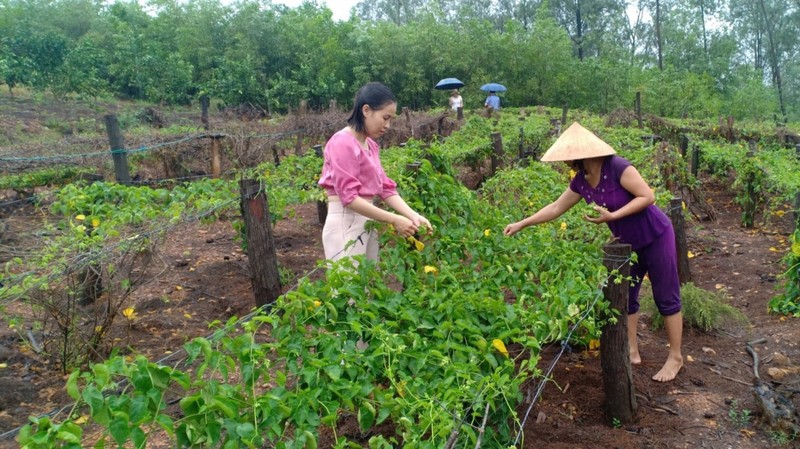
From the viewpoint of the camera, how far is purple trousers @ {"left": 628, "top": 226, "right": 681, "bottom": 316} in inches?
140

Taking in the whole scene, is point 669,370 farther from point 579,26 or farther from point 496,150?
point 579,26

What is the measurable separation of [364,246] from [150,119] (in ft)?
64.2

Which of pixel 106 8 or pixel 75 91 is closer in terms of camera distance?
pixel 75 91

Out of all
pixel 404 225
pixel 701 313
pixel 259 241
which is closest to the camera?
pixel 404 225

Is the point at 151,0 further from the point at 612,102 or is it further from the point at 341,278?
the point at 341,278

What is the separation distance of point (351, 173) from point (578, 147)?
3.77 feet

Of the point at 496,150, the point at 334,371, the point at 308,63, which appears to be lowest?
the point at 334,371

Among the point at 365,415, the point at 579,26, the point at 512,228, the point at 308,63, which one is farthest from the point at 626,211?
the point at 579,26

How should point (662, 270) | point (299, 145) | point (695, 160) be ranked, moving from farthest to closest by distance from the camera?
point (299, 145), point (695, 160), point (662, 270)

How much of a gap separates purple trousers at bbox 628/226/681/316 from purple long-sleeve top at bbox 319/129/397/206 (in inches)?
55.4

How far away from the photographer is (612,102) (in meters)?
30.2

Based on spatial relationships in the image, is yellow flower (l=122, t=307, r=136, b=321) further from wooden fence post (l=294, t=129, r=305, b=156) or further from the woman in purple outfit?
wooden fence post (l=294, t=129, r=305, b=156)

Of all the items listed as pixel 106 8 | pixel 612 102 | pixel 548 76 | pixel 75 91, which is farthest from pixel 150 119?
pixel 106 8

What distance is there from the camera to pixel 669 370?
12.5ft
